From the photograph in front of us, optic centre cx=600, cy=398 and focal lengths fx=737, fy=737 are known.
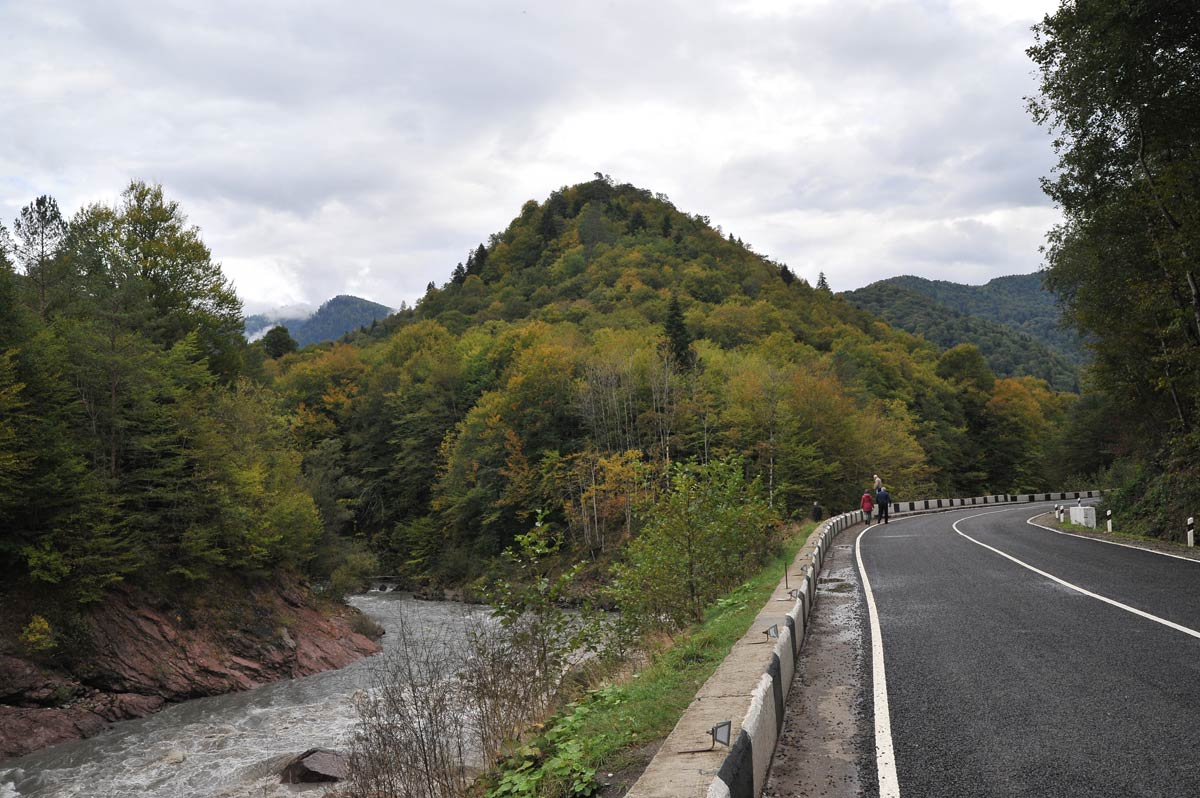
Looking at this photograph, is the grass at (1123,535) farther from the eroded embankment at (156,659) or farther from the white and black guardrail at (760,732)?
the eroded embankment at (156,659)

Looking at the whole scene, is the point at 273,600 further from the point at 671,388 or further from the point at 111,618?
the point at 671,388

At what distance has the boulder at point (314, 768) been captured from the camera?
584 inches

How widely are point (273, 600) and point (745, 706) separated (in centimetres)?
3031

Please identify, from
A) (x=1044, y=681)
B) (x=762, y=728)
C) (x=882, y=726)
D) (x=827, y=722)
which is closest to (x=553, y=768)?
(x=762, y=728)

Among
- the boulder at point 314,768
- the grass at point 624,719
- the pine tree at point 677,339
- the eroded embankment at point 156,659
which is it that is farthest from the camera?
the pine tree at point 677,339

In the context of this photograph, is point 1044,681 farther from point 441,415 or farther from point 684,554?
point 441,415

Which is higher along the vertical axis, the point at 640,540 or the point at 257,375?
the point at 257,375

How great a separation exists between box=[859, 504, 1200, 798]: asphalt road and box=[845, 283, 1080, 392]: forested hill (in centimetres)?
11778

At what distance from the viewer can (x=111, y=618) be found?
2408 cm

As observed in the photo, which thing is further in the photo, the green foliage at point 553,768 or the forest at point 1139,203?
the forest at point 1139,203

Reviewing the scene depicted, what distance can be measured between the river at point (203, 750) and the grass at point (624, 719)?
508 centimetres

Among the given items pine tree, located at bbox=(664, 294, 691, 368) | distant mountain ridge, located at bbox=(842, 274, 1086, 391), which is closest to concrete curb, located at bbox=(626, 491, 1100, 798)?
pine tree, located at bbox=(664, 294, 691, 368)

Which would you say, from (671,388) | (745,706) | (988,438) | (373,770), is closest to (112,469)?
(373,770)

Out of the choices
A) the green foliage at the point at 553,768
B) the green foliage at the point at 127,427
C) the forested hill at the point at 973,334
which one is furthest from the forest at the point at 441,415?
the forested hill at the point at 973,334
